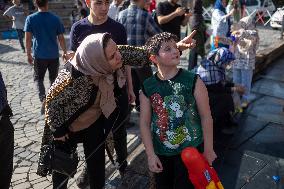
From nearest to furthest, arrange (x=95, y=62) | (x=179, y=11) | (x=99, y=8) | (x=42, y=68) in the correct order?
(x=95, y=62)
(x=99, y=8)
(x=42, y=68)
(x=179, y=11)

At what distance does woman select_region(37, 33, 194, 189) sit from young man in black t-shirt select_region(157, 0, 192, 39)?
3.48m

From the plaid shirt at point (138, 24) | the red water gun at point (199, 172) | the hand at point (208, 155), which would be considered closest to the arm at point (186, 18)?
the plaid shirt at point (138, 24)

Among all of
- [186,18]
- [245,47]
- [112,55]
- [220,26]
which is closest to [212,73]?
[245,47]

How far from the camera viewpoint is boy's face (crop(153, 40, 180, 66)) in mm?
2623

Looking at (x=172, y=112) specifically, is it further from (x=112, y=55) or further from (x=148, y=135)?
(x=112, y=55)

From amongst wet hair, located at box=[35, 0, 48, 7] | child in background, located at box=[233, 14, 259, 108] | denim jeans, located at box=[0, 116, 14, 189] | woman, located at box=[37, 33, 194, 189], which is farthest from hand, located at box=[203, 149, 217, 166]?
wet hair, located at box=[35, 0, 48, 7]

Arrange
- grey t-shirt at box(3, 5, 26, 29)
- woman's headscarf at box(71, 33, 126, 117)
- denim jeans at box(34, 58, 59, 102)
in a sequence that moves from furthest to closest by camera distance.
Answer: grey t-shirt at box(3, 5, 26, 29)
denim jeans at box(34, 58, 59, 102)
woman's headscarf at box(71, 33, 126, 117)

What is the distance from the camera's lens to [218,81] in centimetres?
455

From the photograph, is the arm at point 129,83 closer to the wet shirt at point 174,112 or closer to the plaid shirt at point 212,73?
the wet shirt at point 174,112

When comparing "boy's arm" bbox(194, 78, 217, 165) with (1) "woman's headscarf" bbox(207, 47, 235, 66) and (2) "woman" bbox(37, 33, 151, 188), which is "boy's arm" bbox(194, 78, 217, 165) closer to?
(2) "woman" bbox(37, 33, 151, 188)

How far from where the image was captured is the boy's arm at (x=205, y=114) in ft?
8.54

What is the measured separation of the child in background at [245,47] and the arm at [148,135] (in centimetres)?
355

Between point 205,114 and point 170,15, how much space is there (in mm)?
4186

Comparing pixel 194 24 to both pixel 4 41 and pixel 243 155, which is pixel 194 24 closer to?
pixel 243 155
